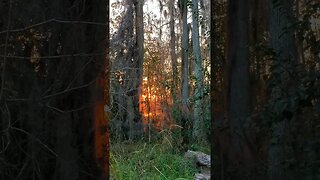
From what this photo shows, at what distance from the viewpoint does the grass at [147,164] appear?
6.61 m

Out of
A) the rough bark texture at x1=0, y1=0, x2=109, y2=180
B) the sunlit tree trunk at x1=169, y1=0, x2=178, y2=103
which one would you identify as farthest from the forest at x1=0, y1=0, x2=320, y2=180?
the sunlit tree trunk at x1=169, y1=0, x2=178, y2=103

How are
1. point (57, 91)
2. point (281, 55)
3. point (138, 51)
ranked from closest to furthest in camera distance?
point (281, 55), point (57, 91), point (138, 51)

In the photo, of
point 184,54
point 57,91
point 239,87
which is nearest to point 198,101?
point 184,54

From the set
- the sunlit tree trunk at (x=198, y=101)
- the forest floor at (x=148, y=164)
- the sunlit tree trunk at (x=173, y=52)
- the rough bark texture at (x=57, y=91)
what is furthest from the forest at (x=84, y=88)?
the sunlit tree trunk at (x=173, y=52)

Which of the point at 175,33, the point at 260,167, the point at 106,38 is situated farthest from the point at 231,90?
the point at 175,33

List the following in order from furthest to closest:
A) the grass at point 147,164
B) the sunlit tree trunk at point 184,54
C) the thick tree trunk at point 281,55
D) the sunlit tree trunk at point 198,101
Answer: the sunlit tree trunk at point 184,54, the sunlit tree trunk at point 198,101, the grass at point 147,164, the thick tree trunk at point 281,55

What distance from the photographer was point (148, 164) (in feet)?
25.1

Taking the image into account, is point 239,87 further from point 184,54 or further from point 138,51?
point 184,54

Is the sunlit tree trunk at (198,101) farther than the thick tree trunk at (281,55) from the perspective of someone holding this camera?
Yes

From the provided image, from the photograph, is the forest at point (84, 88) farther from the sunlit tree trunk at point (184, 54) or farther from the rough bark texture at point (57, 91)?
the sunlit tree trunk at point (184, 54)

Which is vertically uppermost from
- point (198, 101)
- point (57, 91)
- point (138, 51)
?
point (138, 51)

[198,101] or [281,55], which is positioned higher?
[281,55]

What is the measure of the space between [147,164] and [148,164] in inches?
1.4

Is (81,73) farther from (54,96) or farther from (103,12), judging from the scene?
(103,12)
